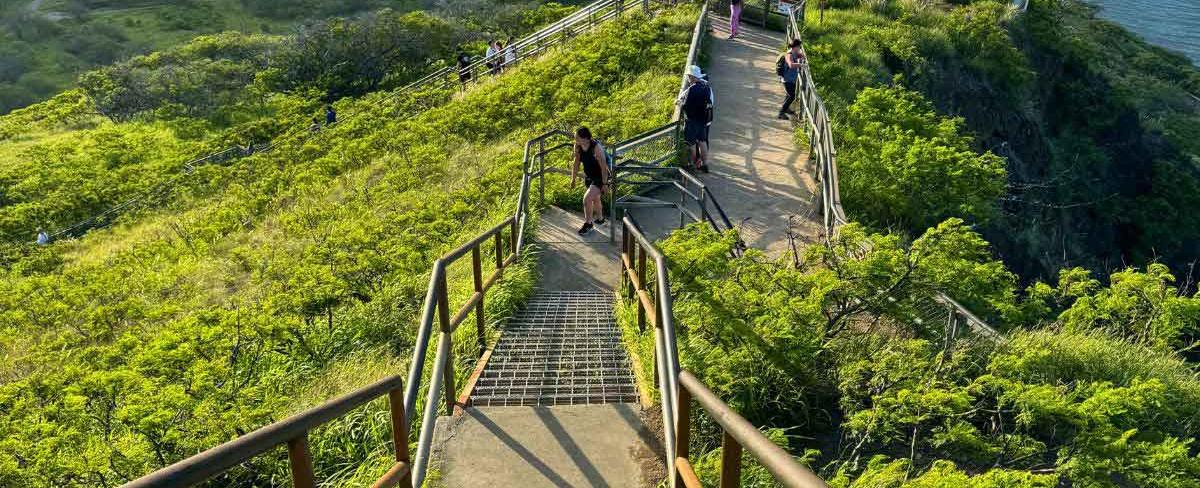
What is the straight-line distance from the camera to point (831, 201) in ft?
31.2

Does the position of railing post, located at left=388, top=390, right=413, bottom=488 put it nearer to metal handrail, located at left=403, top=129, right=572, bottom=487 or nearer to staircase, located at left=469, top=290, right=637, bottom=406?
metal handrail, located at left=403, top=129, right=572, bottom=487

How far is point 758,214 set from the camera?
1074 cm

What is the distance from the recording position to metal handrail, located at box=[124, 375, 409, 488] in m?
1.97

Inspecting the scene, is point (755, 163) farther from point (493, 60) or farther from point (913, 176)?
point (493, 60)

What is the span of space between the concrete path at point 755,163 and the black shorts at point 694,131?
26.3 inches

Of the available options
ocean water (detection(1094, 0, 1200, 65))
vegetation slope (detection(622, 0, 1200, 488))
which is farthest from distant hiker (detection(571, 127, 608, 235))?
ocean water (detection(1094, 0, 1200, 65))

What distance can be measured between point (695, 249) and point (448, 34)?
29751mm

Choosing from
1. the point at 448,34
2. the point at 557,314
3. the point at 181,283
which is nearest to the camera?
the point at 557,314

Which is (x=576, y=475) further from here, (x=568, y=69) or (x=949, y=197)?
(x=568, y=69)

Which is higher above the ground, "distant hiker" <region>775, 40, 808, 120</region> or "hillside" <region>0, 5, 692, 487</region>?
"distant hiker" <region>775, 40, 808, 120</region>

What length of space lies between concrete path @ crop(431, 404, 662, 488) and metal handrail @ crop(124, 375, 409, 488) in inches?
42.3

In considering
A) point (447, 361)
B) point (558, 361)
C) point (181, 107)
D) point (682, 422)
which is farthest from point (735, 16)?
point (181, 107)

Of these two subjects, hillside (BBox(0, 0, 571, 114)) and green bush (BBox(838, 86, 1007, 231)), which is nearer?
green bush (BBox(838, 86, 1007, 231))

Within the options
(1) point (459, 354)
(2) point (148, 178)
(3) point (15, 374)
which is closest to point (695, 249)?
(1) point (459, 354)
